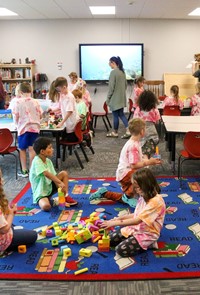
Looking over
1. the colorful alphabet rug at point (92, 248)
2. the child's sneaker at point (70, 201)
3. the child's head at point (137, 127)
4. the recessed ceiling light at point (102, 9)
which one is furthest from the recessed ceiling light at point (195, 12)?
the child's sneaker at point (70, 201)

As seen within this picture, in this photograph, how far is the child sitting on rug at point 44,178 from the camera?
10.7 feet

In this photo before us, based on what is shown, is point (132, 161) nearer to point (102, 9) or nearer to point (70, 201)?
point (70, 201)

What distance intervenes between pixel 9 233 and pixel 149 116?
2.53m

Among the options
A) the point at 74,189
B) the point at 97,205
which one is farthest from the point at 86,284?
the point at 74,189

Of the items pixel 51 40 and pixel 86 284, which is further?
pixel 51 40

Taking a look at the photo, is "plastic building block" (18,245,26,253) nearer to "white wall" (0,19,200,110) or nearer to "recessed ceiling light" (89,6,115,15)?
"recessed ceiling light" (89,6,115,15)

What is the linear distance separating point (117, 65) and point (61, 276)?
5.06 metres

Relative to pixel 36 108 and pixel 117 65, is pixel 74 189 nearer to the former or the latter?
pixel 36 108

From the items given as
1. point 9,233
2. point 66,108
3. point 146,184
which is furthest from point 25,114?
point 146,184

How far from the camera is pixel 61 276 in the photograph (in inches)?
87.3

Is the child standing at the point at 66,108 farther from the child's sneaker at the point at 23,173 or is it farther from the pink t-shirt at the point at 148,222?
the pink t-shirt at the point at 148,222

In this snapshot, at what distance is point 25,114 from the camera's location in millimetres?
4266

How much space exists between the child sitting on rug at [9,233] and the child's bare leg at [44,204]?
2.00ft

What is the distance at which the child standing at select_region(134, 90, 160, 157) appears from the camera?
4.17 m
